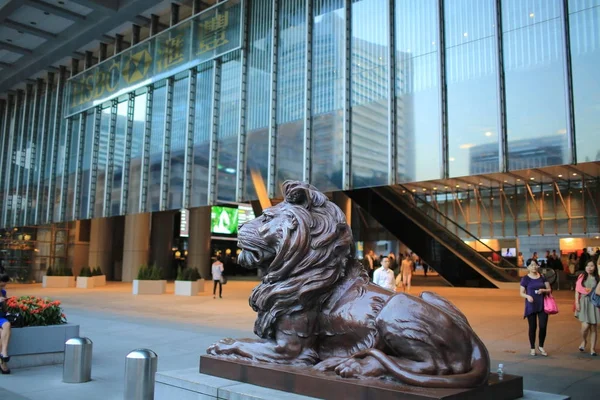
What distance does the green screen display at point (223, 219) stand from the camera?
35.7m

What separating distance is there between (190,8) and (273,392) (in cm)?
1988

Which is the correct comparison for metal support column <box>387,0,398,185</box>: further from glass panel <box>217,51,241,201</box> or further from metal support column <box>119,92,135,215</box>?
metal support column <box>119,92,135,215</box>

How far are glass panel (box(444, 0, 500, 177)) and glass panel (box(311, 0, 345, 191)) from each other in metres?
3.14

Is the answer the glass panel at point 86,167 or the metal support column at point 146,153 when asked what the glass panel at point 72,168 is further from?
the metal support column at point 146,153

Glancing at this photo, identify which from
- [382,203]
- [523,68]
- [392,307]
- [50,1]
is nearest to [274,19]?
[523,68]

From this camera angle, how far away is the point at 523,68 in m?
11.5

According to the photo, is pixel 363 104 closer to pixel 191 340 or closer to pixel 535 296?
pixel 535 296

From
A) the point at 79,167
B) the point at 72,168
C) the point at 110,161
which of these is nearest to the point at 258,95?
the point at 110,161

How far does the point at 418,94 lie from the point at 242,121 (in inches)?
249

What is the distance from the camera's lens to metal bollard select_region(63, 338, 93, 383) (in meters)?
6.42

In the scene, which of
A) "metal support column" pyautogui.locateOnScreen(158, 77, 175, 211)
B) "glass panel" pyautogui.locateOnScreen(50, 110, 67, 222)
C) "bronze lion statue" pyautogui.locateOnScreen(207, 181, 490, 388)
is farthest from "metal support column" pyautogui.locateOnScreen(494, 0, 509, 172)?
"glass panel" pyautogui.locateOnScreen(50, 110, 67, 222)

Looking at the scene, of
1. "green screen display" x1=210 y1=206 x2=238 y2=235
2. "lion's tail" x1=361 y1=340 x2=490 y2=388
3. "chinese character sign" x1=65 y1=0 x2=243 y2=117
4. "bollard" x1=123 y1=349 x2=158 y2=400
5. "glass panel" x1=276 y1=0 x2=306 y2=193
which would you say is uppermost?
"chinese character sign" x1=65 y1=0 x2=243 y2=117

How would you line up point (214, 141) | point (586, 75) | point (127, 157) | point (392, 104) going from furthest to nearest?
point (127, 157) < point (214, 141) < point (392, 104) < point (586, 75)

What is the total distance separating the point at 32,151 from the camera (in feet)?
93.4
